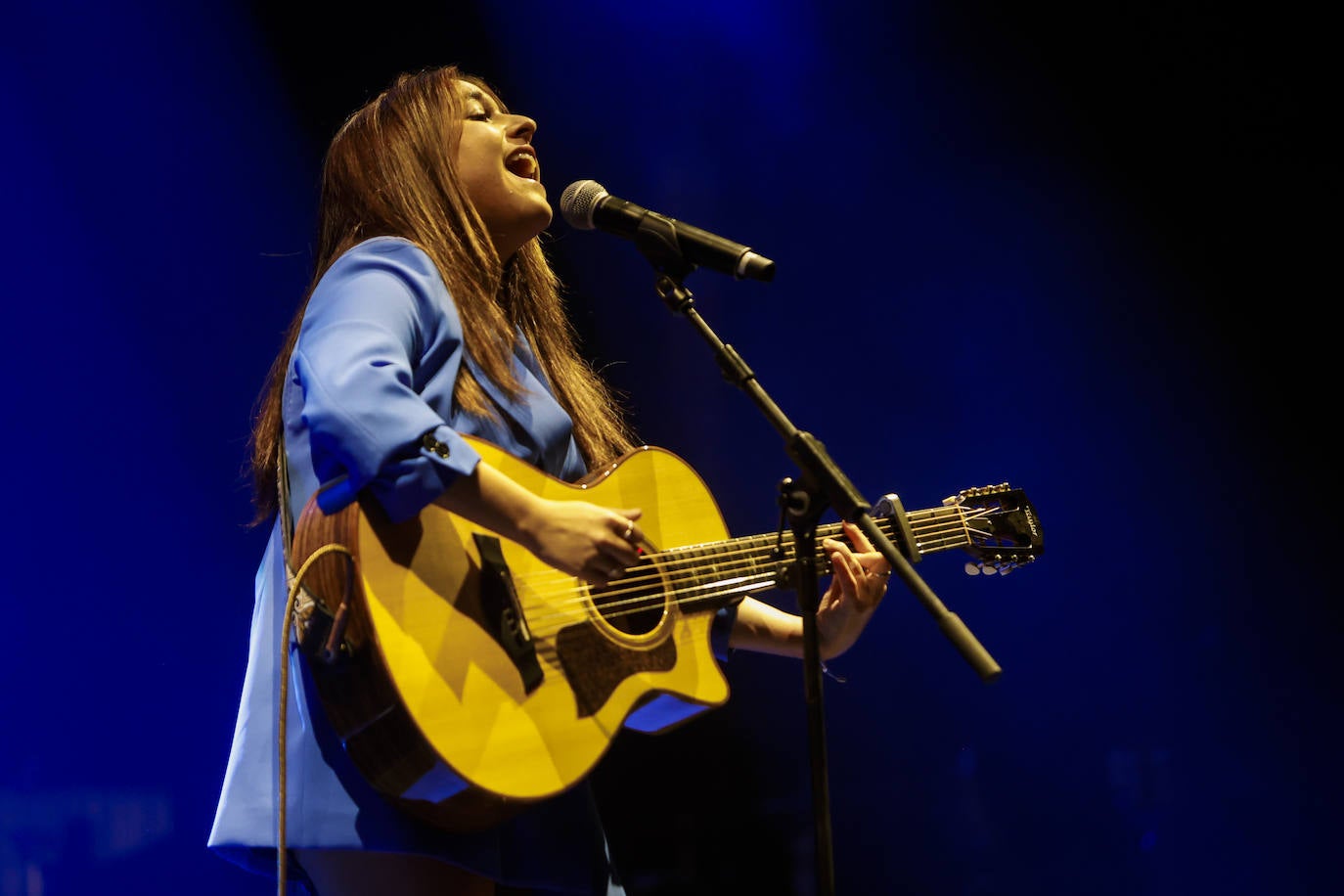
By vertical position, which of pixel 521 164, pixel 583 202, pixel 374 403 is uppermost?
pixel 521 164

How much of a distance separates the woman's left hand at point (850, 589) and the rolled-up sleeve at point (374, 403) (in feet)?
2.65

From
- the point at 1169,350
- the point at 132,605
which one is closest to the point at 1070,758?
the point at 1169,350

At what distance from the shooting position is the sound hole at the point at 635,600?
1.79 meters

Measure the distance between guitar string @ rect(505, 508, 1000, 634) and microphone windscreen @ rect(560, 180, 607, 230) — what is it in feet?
1.95

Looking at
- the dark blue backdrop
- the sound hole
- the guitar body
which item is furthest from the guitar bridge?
the dark blue backdrop

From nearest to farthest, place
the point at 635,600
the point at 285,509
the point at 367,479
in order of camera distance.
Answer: the point at 367,479, the point at 285,509, the point at 635,600

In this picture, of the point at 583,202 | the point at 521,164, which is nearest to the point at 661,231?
the point at 583,202

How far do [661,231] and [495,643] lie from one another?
695 millimetres

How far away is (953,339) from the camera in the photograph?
10.7 feet

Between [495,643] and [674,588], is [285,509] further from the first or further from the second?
[674,588]

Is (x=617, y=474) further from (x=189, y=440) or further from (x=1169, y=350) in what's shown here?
(x=1169, y=350)

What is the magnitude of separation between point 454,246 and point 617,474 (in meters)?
0.52

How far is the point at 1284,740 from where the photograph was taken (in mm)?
3084

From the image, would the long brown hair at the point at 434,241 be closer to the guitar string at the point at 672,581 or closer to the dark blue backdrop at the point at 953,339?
the guitar string at the point at 672,581
